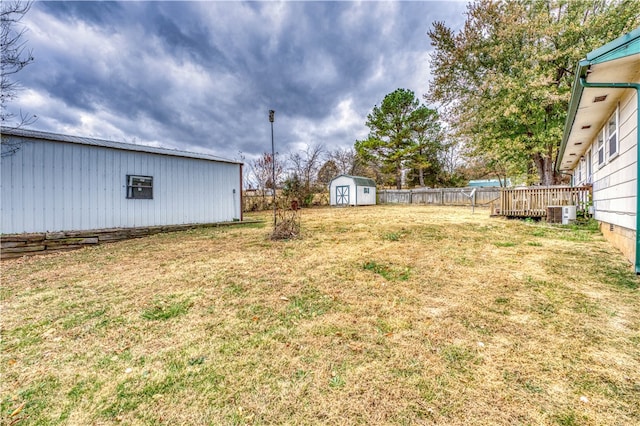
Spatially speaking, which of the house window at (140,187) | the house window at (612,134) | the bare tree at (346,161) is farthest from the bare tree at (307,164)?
the house window at (612,134)

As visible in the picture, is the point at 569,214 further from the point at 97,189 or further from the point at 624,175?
the point at 97,189

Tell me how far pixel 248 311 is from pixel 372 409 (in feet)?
5.38

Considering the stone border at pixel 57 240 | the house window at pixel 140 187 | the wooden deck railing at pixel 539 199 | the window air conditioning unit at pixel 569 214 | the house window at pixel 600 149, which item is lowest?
the stone border at pixel 57 240

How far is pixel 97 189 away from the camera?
7.27 meters

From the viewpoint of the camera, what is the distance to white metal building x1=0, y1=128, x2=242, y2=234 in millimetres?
6145

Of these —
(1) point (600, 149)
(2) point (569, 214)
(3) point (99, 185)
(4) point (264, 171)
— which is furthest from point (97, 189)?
(2) point (569, 214)

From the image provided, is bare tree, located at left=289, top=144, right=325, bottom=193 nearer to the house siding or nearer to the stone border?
the stone border

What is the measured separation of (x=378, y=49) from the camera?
11883 millimetres

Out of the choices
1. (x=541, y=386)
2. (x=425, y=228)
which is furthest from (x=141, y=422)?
(x=425, y=228)

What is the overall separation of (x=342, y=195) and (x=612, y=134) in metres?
17.6

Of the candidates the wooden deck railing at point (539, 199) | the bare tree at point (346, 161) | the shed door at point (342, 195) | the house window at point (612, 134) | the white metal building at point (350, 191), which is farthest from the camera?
the bare tree at point (346, 161)

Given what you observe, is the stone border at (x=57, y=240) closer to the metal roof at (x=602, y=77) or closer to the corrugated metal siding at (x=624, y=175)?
the metal roof at (x=602, y=77)

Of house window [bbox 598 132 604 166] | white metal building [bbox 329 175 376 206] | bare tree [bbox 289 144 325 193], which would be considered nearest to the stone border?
house window [bbox 598 132 604 166]

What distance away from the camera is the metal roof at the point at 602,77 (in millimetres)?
3158
